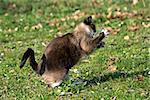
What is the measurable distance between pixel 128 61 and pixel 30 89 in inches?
81.7

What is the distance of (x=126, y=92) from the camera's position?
26.6 feet

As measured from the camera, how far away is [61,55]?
8.30 meters

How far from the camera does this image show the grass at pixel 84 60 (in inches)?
330

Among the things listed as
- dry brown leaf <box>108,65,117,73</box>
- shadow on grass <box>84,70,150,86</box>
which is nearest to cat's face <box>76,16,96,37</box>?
shadow on grass <box>84,70,150,86</box>

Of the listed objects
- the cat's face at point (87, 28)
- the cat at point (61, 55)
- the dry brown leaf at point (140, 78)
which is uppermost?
the cat's face at point (87, 28)

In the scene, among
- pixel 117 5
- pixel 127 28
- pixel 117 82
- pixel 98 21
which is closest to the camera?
pixel 117 82

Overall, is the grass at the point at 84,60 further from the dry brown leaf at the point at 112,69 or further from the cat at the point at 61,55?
the cat at the point at 61,55

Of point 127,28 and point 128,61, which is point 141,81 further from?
point 127,28

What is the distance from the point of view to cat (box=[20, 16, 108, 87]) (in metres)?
8.21

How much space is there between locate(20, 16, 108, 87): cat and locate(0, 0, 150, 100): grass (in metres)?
0.28

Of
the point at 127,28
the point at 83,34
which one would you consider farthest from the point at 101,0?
the point at 83,34

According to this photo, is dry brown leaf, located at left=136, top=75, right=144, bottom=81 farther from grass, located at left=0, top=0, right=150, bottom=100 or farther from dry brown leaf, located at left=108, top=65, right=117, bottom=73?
dry brown leaf, located at left=108, top=65, right=117, bottom=73

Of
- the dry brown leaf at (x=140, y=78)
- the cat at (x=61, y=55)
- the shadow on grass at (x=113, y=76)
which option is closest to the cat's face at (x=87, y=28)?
the cat at (x=61, y=55)

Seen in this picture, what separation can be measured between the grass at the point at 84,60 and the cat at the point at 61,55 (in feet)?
0.92
